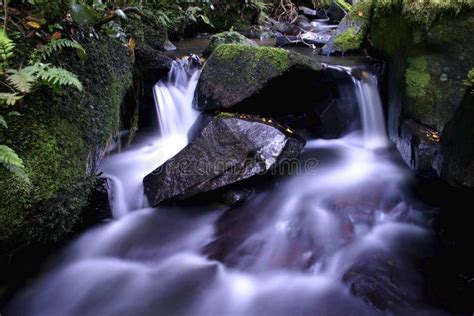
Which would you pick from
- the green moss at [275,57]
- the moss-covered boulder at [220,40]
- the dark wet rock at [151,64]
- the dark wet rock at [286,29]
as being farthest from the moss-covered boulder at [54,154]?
the dark wet rock at [286,29]

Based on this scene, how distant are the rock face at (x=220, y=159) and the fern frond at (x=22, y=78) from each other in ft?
6.22

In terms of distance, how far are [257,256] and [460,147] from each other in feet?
6.90

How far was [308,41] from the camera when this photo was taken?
28.3 feet

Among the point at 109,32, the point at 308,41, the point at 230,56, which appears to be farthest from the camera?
the point at 308,41

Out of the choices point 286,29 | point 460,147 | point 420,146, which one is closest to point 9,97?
point 460,147

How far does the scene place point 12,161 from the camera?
2270mm

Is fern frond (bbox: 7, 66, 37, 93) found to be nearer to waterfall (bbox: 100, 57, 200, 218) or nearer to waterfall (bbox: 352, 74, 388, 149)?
waterfall (bbox: 100, 57, 200, 218)

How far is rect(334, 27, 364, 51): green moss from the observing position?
6.89 meters

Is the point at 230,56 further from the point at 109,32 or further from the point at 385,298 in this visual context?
the point at 385,298

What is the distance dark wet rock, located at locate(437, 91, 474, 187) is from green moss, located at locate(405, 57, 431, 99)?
128 centimetres

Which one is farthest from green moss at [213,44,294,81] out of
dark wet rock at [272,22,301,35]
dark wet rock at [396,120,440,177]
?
dark wet rock at [272,22,301,35]

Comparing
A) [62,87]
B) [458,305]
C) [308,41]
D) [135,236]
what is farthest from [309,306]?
[308,41]

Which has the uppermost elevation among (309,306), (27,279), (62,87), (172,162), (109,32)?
(109,32)

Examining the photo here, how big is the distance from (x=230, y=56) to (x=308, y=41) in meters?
4.24
